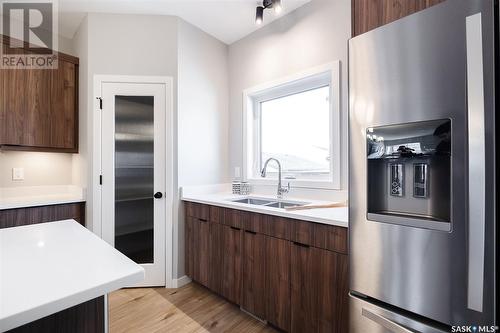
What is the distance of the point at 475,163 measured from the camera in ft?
2.74

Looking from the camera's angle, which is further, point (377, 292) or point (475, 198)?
point (377, 292)

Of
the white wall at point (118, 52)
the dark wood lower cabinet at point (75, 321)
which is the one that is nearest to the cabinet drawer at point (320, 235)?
the dark wood lower cabinet at point (75, 321)

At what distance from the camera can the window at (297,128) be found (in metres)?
2.15

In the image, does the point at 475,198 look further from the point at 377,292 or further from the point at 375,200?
the point at 377,292

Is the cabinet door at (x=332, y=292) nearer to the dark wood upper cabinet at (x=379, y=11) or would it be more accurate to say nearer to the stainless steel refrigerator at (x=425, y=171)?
the stainless steel refrigerator at (x=425, y=171)

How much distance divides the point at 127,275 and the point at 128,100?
218 centimetres

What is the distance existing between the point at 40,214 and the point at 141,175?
920 millimetres

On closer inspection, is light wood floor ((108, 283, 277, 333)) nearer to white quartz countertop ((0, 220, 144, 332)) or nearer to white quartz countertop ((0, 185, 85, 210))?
white quartz countertop ((0, 185, 85, 210))

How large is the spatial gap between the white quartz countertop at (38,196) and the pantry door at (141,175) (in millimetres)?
485

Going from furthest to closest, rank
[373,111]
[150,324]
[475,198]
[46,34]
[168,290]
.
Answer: [46,34], [168,290], [150,324], [373,111], [475,198]

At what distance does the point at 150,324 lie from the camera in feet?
6.16

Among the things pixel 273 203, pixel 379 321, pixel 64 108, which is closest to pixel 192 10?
pixel 64 108

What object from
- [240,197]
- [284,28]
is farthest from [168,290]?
[284,28]
